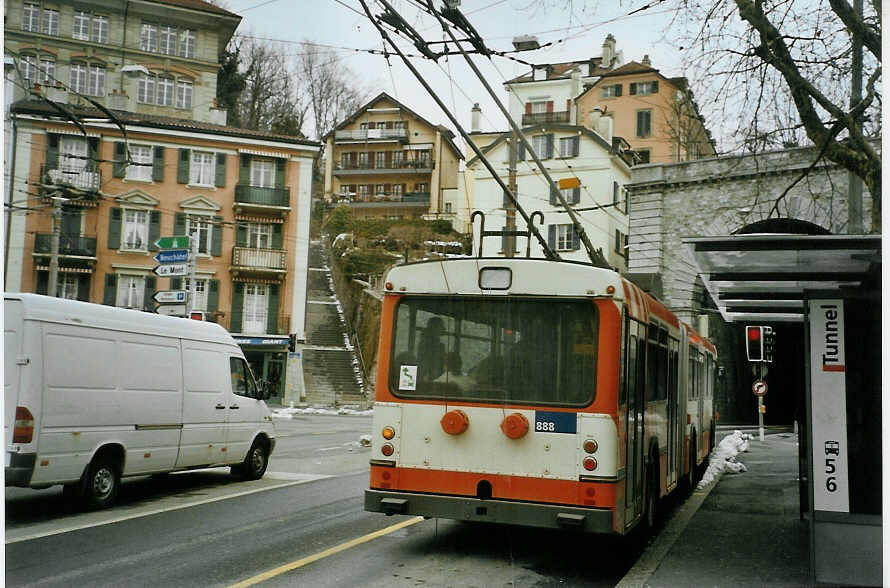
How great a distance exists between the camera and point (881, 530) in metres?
6.24

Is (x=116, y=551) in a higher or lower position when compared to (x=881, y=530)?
lower

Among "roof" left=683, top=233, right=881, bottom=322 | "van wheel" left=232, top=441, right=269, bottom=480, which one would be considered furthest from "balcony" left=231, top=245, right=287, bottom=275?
"roof" left=683, top=233, right=881, bottom=322

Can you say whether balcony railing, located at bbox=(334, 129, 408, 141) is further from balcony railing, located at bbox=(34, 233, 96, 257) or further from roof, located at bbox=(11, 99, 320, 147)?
balcony railing, located at bbox=(34, 233, 96, 257)

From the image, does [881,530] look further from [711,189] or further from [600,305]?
[711,189]

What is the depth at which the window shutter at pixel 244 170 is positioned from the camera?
10.9 metres

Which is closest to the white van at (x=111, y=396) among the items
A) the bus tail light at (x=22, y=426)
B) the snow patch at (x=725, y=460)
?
the bus tail light at (x=22, y=426)

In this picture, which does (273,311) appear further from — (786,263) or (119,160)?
(786,263)

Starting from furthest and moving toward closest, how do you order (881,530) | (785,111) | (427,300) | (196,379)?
(196,379)
(785,111)
(427,300)
(881,530)

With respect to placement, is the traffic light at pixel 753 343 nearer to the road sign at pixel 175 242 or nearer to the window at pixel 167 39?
the road sign at pixel 175 242

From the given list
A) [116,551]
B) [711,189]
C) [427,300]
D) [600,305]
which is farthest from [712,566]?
[711,189]

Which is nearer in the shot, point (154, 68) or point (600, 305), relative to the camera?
point (600, 305)

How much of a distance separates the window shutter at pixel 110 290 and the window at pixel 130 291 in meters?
0.09

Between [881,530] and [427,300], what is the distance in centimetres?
376

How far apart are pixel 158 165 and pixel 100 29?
1.73 metres
